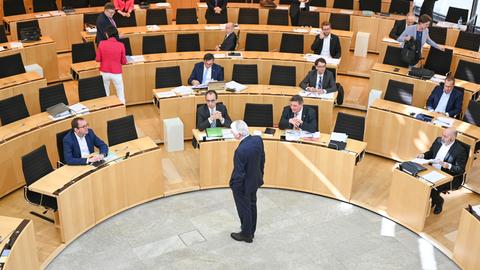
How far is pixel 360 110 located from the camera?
12117 millimetres

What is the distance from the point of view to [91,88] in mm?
10359

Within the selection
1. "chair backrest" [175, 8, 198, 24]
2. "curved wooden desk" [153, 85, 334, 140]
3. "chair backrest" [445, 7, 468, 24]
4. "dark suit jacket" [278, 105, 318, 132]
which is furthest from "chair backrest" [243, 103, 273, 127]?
"chair backrest" [445, 7, 468, 24]

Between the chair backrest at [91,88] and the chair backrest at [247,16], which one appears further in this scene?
the chair backrest at [247,16]

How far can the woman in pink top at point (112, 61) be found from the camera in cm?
1066

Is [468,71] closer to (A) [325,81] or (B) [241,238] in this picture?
(A) [325,81]

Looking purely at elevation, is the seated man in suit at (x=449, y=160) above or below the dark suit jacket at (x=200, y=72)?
below

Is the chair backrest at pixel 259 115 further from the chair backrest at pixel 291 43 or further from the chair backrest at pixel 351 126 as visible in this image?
the chair backrest at pixel 291 43

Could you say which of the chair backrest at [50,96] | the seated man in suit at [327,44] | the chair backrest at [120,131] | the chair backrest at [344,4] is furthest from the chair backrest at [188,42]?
the chair backrest at [344,4]

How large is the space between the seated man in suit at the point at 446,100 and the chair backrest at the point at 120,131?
535 centimetres

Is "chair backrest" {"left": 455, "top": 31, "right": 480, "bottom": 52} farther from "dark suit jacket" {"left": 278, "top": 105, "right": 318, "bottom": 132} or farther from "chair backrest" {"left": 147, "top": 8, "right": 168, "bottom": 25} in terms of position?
"chair backrest" {"left": 147, "top": 8, "right": 168, "bottom": 25}

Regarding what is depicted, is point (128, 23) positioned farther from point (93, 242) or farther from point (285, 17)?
point (93, 242)

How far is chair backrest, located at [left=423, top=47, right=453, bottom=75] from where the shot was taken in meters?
11.5

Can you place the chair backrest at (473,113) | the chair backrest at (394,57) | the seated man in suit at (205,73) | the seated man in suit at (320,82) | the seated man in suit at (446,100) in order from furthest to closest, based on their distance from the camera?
the chair backrest at (394,57) → the seated man in suit at (205,73) → the seated man in suit at (320,82) → the seated man in suit at (446,100) → the chair backrest at (473,113)

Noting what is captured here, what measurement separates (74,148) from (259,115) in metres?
3.19
